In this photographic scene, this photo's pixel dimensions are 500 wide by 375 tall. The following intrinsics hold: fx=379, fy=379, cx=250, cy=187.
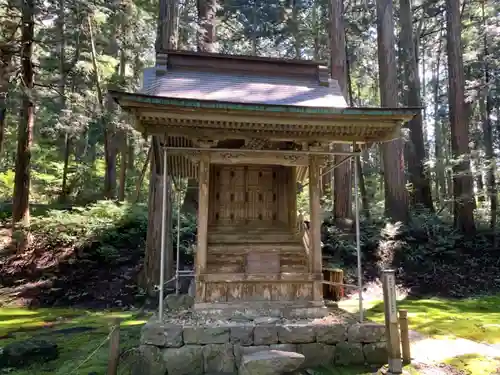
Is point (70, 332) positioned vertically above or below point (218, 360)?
below

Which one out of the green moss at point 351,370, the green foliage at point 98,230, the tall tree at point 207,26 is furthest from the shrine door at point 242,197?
the tall tree at point 207,26

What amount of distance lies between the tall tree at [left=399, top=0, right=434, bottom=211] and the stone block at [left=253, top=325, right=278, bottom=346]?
12.8 metres

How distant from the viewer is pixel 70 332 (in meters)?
6.96

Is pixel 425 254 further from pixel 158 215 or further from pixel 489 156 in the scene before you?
pixel 158 215

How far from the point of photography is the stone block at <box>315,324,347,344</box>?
17.3 feet

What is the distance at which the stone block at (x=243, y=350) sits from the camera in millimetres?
5033

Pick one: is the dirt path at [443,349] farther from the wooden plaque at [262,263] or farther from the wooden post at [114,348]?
the wooden post at [114,348]

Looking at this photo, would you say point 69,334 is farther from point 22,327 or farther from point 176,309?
point 176,309

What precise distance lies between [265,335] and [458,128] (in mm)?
12578

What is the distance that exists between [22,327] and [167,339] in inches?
161

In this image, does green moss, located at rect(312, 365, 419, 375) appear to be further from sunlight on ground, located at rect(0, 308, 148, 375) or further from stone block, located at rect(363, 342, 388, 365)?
sunlight on ground, located at rect(0, 308, 148, 375)

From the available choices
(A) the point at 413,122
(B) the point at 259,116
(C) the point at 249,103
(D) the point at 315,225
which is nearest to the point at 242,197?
(D) the point at 315,225

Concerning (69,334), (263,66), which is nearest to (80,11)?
(263,66)

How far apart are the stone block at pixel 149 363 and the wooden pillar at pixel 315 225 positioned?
2594 mm
